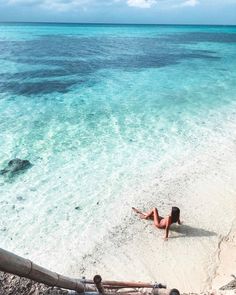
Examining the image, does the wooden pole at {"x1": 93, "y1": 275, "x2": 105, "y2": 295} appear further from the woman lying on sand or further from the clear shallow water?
the woman lying on sand

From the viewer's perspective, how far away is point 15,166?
42.7ft

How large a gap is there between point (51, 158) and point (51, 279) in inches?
358

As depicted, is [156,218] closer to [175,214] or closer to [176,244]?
[175,214]

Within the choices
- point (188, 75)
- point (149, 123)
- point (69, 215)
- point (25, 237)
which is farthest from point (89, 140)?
point (188, 75)

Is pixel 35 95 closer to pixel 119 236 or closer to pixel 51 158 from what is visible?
pixel 51 158

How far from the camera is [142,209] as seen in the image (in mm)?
10609

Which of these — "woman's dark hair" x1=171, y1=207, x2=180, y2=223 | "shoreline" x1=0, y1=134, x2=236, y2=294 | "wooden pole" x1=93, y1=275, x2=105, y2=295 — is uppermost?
"wooden pole" x1=93, y1=275, x2=105, y2=295

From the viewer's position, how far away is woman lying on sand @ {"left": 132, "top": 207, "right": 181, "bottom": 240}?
9109 millimetres

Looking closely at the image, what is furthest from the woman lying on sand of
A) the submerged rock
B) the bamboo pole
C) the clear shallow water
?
the submerged rock

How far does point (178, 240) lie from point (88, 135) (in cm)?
805

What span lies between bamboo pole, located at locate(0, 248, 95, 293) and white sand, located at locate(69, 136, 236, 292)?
283cm

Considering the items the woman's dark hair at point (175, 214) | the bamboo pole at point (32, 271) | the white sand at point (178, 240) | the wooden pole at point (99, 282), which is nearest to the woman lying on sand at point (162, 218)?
the woman's dark hair at point (175, 214)

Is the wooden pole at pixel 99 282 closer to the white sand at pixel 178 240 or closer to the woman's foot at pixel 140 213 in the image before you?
the white sand at pixel 178 240

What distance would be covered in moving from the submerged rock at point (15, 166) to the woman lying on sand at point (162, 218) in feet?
16.1
